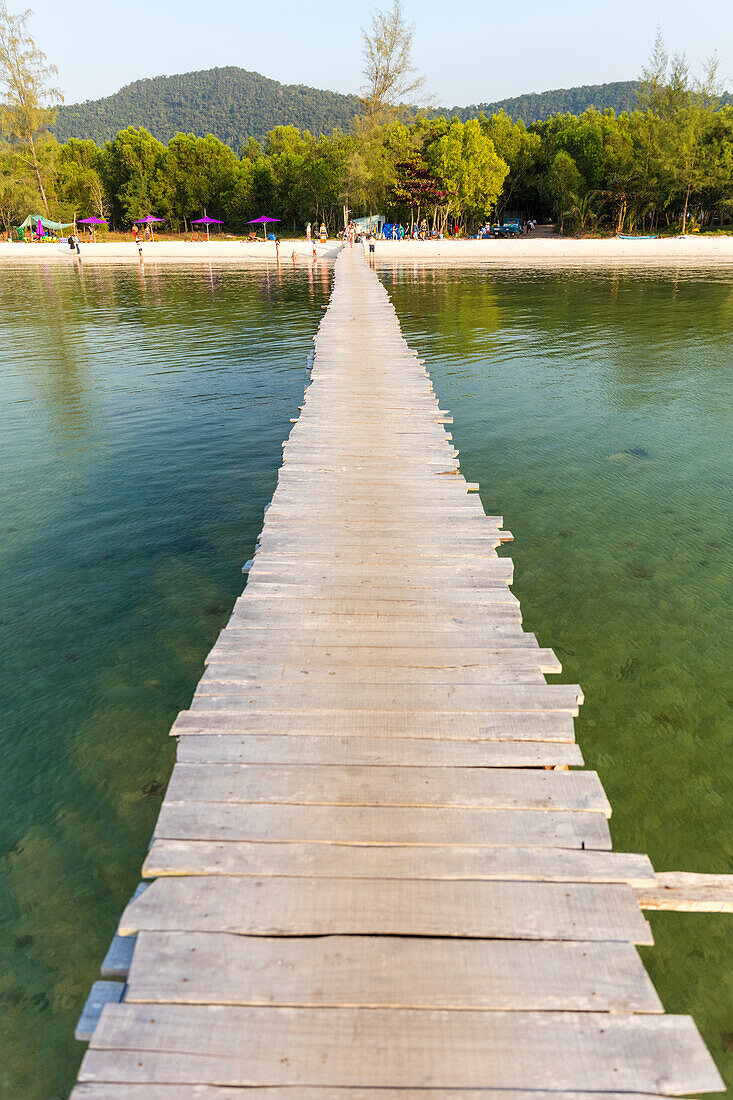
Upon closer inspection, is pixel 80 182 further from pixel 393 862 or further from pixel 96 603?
pixel 393 862

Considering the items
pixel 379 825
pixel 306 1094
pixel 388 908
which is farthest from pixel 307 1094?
pixel 379 825

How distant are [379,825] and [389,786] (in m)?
0.28

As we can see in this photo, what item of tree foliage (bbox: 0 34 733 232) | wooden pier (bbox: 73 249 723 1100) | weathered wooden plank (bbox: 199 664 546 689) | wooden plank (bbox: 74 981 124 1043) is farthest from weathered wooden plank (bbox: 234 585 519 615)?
tree foliage (bbox: 0 34 733 232)

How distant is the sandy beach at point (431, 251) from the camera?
60.0 m

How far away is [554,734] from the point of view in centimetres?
398

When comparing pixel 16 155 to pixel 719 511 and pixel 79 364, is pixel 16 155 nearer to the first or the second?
pixel 79 364

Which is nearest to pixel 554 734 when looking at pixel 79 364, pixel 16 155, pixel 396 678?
pixel 396 678

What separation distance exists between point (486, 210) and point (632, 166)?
17047 mm

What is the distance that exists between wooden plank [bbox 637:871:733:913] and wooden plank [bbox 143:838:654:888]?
254mm

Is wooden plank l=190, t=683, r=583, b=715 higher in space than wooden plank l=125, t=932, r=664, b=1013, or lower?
higher

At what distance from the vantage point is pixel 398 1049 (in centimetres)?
242

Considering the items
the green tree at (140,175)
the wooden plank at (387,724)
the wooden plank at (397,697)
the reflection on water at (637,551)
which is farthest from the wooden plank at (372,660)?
the green tree at (140,175)

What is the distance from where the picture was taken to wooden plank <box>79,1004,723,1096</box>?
234cm

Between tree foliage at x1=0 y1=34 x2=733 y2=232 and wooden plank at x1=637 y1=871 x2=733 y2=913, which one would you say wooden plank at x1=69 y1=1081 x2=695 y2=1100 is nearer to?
wooden plank at x1=637 y1=871 x2=733 y2=913
